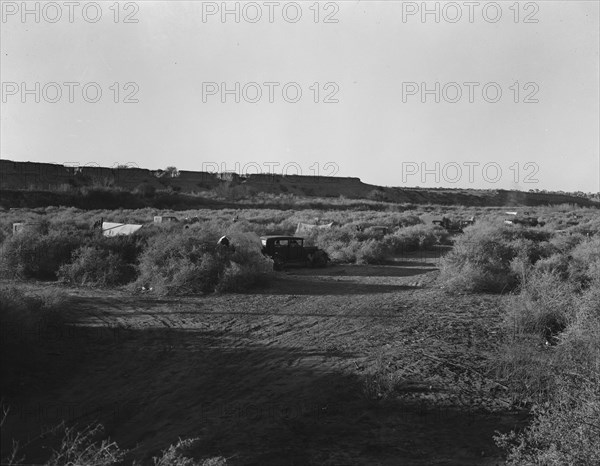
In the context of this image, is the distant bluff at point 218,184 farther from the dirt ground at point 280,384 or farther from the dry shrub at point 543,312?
the dry shrub at point 543,312

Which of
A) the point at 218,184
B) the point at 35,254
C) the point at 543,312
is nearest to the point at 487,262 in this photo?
the point at 543,312

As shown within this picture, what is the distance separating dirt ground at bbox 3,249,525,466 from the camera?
20.9 ft

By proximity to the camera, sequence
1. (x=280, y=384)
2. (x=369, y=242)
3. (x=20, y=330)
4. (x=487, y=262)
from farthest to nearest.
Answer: (x=369, y=242), (x=487, y=262), (x=20, y=330), (x=280, y=384)

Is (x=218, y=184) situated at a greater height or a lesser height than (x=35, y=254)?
greater

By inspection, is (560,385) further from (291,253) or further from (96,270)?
(291,253)

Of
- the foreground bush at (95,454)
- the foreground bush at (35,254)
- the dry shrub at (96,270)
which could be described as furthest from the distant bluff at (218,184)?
the foreground bush at (95,454)

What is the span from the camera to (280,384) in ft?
27.0

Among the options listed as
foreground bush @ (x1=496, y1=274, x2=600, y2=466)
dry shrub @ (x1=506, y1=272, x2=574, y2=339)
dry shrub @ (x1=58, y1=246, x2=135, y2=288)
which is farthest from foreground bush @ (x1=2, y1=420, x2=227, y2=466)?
dry shrub @ (x1=58, y1=246, x2=135, y2=288)

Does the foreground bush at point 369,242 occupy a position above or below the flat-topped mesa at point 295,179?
below

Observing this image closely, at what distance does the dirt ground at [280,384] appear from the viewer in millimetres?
6355

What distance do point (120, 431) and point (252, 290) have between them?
10621 millimetres

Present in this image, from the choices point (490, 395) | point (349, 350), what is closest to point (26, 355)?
point (349, 350)

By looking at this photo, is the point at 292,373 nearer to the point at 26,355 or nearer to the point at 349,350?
the point at 349,350

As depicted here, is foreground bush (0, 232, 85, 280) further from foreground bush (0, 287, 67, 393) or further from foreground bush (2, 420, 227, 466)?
foreground bush (2, 420, 227, 466)
